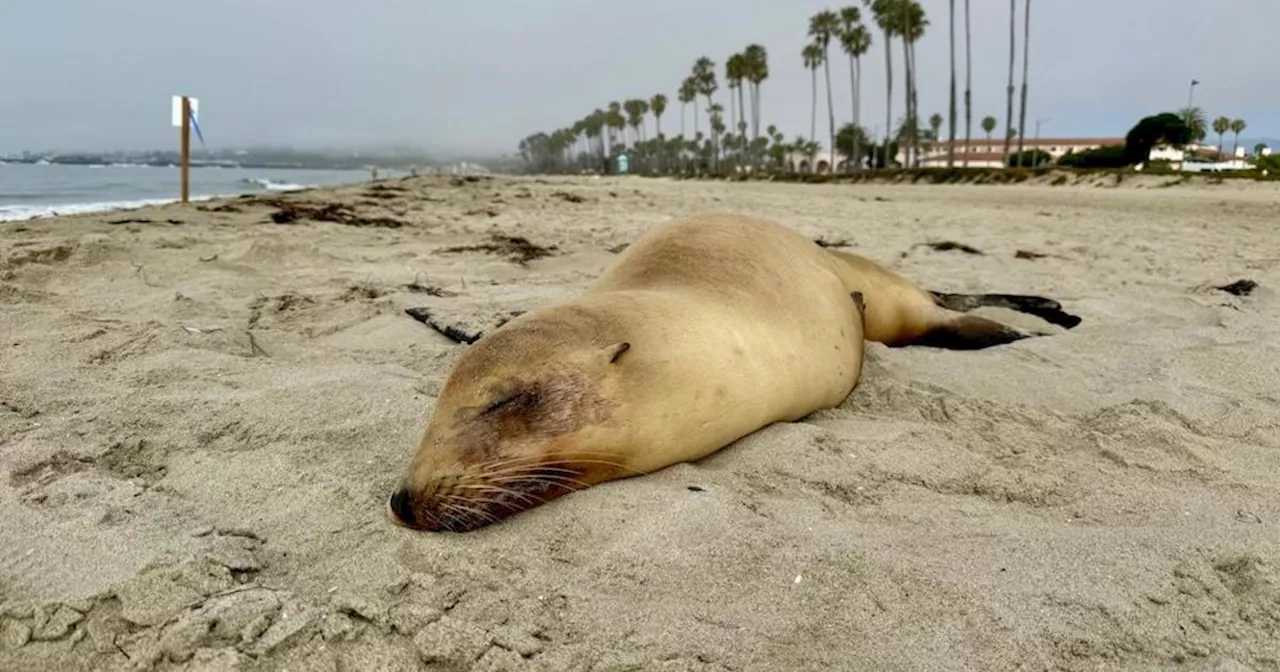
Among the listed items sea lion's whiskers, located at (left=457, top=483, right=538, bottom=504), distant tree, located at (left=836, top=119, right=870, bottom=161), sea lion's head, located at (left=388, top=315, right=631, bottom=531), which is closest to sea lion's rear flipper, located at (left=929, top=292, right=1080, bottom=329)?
sea lion's head, located at (left=388, top=315, right=631, bottom=531)

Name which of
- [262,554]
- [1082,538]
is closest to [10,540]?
[262,554]

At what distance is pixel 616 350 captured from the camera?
2.44 metres

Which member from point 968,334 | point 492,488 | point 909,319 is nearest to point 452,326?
point 492,488

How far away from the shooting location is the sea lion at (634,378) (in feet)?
7.08

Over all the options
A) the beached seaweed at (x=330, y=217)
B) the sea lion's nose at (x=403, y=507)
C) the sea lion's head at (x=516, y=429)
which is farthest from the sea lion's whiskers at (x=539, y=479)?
the beached seaweed at (x=330, y=217)

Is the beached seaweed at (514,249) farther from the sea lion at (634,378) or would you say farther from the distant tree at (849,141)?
the distant tree at (849,141)

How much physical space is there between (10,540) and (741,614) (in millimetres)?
1549

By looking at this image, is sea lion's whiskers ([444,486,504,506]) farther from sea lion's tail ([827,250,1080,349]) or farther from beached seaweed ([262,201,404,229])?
beached seaweed ([262,201,404,229])

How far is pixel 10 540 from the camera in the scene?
1.79 meters

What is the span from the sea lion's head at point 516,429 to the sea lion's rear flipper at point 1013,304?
10.6ft

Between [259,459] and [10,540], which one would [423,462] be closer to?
[259,459]

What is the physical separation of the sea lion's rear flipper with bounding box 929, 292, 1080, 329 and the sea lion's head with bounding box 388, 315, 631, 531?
10.6 feet

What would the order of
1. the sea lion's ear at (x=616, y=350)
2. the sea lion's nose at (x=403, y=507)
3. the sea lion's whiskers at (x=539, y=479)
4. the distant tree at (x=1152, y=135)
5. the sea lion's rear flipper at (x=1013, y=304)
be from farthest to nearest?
the distant tree at (x=1152, y=135), the sea lion's rear flipper at (x=1013, y=304), the sea lion's ear at (x=616, y=350), the sea lion's whiskers at (x=539, y=479), the sea lion's nose at (x=403, y=507)

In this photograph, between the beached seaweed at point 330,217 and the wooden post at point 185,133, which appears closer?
the beached seaweed at point 330,217
